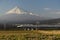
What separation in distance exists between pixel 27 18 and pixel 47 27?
1.16 m

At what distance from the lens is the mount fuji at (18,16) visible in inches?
302

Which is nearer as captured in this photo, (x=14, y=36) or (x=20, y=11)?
(x=14, y=36)

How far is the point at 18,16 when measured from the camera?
7.96 metres

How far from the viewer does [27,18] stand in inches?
309

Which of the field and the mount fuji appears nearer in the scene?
the field

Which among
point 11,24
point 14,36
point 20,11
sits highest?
point 20,11

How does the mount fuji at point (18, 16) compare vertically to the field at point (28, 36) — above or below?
above

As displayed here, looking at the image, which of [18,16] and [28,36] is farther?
[18,16]

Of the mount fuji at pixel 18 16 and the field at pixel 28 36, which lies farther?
the mount fuji at pixel 18 16

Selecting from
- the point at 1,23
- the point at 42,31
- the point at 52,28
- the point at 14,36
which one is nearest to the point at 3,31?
the point at 1,23

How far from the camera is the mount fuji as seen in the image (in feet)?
25.2

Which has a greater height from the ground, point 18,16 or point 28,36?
point 18,16

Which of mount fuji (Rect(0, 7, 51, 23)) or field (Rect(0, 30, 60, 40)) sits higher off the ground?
mount fuji (Rect(0, 7, 51, 23))

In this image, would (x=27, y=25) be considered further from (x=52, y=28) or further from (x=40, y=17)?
(x=52, y=28)
